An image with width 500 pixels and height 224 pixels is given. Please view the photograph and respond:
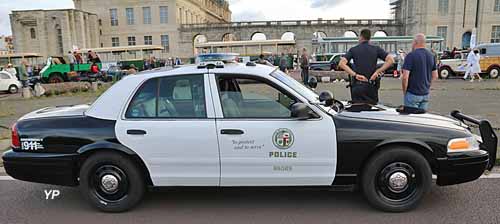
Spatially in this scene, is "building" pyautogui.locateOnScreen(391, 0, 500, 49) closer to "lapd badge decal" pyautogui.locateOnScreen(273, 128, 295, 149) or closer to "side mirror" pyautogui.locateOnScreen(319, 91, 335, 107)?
"side mirror" pyautogui.locateOnScreen(319, 91, 335, 107)

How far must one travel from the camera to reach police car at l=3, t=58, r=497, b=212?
352 centimetres

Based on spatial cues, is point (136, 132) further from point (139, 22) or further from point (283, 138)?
point (139, 22)

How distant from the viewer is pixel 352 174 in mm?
3605

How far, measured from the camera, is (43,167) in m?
3.74

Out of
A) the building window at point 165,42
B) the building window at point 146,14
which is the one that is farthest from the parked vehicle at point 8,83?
the building window at point 146,14

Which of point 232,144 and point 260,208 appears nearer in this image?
point 232,144

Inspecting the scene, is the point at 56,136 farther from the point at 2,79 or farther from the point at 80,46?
the point at 80,46

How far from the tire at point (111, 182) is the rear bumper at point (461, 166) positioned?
303 cm

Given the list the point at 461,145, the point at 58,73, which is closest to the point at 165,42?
the point at 58,73

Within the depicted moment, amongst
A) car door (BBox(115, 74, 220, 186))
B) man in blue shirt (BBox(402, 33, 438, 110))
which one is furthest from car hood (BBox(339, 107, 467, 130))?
man in blue shirt (BBox(402, 33, 438, 110))

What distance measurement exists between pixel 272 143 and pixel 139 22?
63.5 meters

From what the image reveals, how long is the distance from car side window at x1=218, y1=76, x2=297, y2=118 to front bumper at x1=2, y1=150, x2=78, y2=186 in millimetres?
1652

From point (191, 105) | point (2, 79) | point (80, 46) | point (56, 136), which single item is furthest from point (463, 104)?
point (80, 46)

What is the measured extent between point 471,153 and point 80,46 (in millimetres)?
61445
